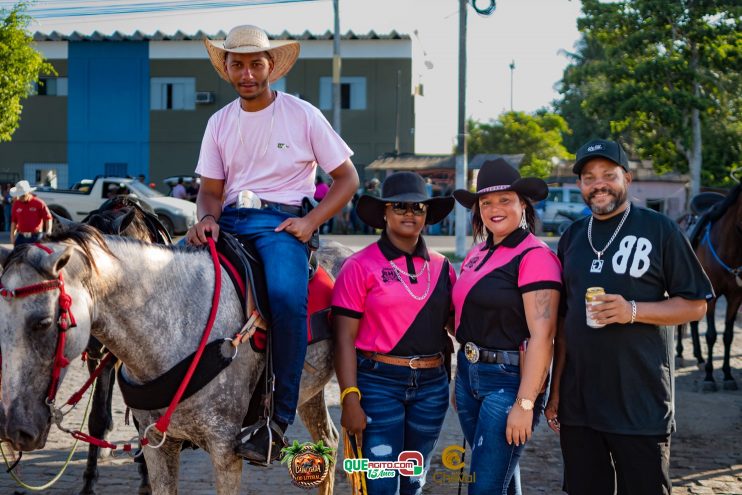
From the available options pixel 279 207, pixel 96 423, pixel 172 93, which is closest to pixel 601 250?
pixel 279 207

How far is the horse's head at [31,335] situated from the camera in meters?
3.20

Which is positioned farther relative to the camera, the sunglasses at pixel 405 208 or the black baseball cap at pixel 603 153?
the sunglasses at pixel 405 208

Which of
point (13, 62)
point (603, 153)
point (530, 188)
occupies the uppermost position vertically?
point (13, 62)

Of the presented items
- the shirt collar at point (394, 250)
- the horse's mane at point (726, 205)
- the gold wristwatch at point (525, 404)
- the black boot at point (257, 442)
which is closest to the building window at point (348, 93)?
the horse's mane at point (726, 205)

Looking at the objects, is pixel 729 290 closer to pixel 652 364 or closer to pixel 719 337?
pixel 719 337

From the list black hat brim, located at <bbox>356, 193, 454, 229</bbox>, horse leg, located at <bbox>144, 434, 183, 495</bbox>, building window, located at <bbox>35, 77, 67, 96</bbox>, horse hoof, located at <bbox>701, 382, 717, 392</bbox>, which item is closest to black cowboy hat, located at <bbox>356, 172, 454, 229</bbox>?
black hat brim, located at <bbox>356, 193, 454, 229</bbox>

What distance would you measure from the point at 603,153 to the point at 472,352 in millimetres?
1158

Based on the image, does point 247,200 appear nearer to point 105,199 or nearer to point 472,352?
point 472,352

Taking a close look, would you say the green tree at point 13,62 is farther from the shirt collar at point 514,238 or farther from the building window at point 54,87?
the shirt collar at point 514,238

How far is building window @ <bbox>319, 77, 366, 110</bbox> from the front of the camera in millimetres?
38062

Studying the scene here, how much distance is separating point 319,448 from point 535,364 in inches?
46.1

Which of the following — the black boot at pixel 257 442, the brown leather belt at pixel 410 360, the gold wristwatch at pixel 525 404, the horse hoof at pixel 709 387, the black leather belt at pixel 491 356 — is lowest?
the horse hoof at pixel 709 387

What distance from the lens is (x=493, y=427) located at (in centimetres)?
393

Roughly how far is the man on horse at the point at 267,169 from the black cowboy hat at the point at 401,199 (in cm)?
15
